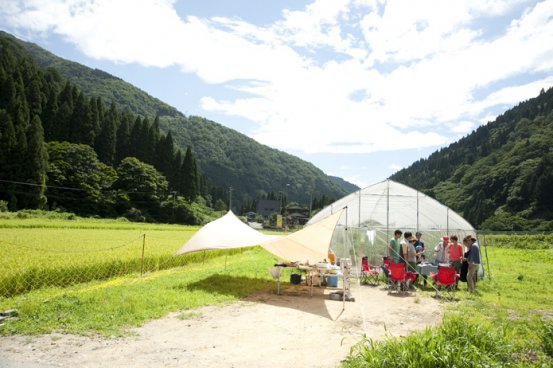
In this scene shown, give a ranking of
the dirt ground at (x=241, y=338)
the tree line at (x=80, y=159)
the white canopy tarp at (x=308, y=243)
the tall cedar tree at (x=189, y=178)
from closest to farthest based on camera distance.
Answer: the dirt ground at (x=241, y=338) < the white canopy tarp at (x=308, y=243) < the tree line at (x=80, y=159) < the tall cedar tree at (x=189, y=178)

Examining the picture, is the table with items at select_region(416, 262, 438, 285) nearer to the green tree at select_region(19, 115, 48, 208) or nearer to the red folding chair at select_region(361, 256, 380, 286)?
the red folding chair at select_region(361, 256, 380, 286)

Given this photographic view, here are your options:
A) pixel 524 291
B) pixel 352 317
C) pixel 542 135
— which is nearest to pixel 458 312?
pixel 352 317

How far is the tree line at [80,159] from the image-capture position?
44.7 metres

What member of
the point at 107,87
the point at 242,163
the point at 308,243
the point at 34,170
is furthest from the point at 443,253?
the point at 242,163

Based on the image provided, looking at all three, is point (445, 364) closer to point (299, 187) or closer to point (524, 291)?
point (524, 291)

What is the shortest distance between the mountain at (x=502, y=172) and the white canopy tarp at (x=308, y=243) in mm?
81889

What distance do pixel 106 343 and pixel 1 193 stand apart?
44.0m

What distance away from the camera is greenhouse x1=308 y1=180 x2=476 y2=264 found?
52.8 ft

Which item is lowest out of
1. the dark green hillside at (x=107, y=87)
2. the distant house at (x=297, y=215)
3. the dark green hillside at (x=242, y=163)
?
the distant house at (x=297, y=215)

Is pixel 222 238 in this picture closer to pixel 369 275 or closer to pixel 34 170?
pixel 369 275

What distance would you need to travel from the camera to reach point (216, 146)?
15800cm

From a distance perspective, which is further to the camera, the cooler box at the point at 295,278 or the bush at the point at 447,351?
the cooler box at the point at 295,278

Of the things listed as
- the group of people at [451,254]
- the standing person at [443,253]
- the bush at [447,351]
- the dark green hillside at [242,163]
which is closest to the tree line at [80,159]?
the group of people at [451,254]

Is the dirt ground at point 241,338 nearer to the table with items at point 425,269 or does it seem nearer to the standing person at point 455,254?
the table with items at point 425,269
